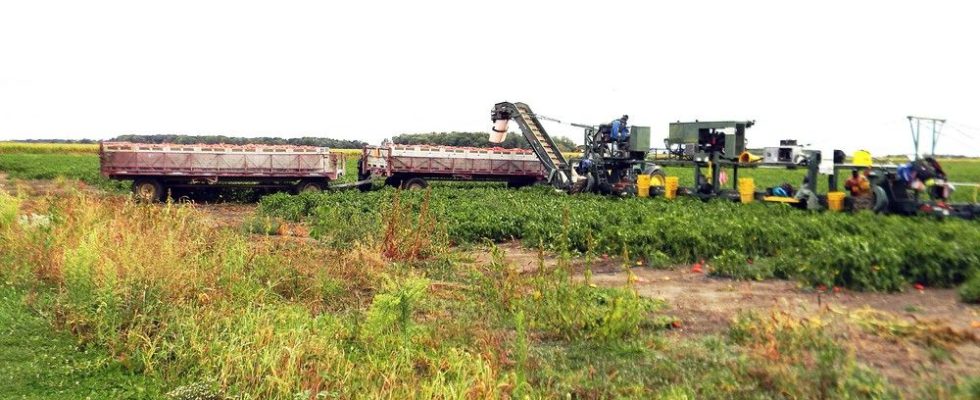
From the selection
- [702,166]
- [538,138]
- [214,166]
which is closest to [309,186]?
[214,166]

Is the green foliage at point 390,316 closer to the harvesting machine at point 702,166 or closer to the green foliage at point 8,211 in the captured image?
the green foliage at point 8,211

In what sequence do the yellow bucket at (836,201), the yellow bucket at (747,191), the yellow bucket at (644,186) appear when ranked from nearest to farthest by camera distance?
the yellow bucket at (836,201) → the yellow bucket at (747,191) → the yellow bucket at (644,186)

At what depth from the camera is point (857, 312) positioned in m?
6.93

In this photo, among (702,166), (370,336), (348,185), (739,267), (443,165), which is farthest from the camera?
(443,165)

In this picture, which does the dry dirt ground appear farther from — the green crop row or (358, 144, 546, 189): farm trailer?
(358, 144, 546, 189): farm trailer

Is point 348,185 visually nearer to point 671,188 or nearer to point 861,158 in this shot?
point 671,188

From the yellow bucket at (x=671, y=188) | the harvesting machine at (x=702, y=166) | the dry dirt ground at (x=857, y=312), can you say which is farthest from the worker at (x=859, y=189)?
the dry dirt ground at (x=857, y=312)

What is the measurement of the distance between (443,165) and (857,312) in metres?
20.8

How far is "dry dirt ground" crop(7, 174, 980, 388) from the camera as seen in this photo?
18.5ft

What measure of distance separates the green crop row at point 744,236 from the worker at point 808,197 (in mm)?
721

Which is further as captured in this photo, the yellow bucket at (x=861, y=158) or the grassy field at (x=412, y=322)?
the yellow bucket at (x=861, y=158)

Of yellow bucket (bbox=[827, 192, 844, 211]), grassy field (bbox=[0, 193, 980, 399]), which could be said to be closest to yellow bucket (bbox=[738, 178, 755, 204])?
yellow bucket (bbox=[827, 192, 844, 211])

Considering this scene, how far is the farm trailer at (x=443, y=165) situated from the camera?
26094mm

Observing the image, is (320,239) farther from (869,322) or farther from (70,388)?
(869,322)
